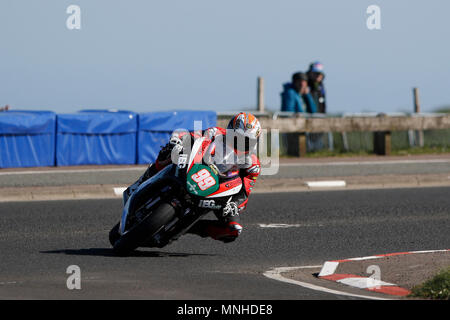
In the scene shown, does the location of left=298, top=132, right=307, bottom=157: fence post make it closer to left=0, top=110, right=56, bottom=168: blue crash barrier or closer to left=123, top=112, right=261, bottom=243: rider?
left=0, top=110, right=56, bottom=168: blue crash barrier

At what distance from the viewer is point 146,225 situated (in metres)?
10.2

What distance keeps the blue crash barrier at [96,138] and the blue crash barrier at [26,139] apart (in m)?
0.19

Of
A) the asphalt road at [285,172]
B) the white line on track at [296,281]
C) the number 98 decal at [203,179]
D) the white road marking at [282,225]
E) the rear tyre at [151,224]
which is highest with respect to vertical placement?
the number 98 decal at [203,179]

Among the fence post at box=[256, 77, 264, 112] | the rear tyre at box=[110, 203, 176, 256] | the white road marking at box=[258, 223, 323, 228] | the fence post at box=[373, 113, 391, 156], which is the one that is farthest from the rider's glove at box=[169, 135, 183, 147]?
the fence post at box=[256, 77, 264, 112]

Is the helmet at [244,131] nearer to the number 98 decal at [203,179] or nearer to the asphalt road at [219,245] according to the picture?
the number 98 decal at [203,179]

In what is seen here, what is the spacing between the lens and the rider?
10484mm

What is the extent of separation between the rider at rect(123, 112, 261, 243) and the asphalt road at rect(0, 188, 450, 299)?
34 centimetres

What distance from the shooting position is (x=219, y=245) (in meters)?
12.1

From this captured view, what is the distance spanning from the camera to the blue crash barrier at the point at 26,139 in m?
20.5

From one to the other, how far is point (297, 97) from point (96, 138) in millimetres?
5034

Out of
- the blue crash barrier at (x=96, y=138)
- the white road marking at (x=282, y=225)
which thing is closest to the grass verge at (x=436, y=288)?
the white road marking at (x=282, y=225)

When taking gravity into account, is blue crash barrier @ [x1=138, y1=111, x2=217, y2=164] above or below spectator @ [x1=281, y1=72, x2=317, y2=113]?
below

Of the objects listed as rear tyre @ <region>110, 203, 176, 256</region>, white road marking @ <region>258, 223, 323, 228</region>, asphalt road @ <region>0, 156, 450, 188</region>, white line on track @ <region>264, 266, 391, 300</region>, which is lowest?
white road marking @ <region>258, 223, 323, 228</region>
